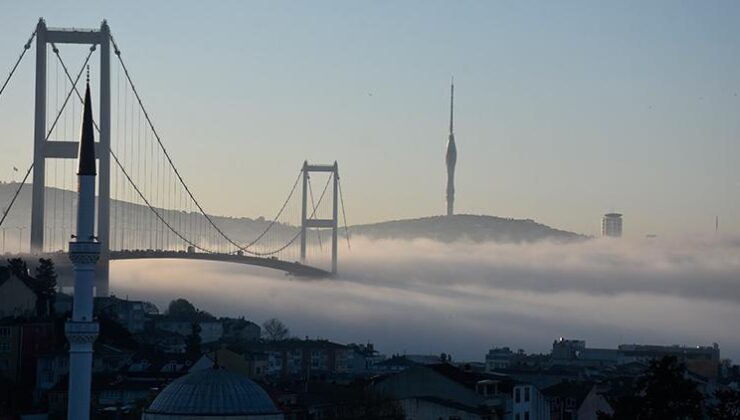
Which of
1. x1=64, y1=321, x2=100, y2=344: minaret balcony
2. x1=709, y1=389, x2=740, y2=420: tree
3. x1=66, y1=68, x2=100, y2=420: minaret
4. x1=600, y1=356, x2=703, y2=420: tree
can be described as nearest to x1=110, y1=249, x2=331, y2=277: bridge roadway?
x1=66, y1=68, x2=100, y2=420: minaret

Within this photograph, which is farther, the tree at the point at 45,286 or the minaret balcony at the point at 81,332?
the tree at the point at 45,286

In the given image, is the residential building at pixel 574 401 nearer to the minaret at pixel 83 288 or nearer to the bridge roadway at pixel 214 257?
the minaret at pixel 83 288

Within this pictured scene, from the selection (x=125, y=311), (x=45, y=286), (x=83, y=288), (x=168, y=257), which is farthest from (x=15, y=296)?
(x=168, y=257)

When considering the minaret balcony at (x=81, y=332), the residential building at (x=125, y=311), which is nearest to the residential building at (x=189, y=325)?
the residential building at (x=125, y=311)

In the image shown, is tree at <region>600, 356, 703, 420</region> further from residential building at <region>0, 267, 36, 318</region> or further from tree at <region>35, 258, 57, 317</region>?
residential building at <region>0, 267, 36, 318</region>

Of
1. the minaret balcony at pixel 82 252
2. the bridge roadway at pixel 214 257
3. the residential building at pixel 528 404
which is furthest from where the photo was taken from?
the bridge roadway at pixel 214 257

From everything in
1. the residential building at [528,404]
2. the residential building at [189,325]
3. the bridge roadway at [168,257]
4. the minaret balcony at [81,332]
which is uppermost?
the bridge roadway at [168,257]
